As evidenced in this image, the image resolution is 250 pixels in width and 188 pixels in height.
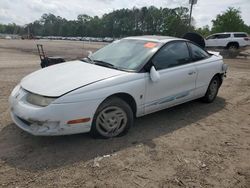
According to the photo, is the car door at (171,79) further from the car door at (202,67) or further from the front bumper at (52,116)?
the front bumper at (52,116)

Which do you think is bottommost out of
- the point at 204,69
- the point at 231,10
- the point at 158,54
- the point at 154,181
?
the point at 154,181

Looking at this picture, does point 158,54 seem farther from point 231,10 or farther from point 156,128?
point 231,10

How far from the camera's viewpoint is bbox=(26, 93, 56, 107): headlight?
11.1 feet

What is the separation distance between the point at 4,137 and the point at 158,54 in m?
2.73

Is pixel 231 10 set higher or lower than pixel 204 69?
higher

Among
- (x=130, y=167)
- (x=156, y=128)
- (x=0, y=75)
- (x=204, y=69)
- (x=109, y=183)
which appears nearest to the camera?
(x=109, y=183)

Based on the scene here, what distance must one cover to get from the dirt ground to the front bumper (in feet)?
0.96

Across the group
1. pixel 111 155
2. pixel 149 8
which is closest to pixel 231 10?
pixel 111 155

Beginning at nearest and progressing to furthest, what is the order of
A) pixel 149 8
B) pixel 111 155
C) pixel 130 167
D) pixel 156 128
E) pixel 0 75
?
pixel 130 167, pixel 111 155, pixel 156 128, pixel 0 75, pixel 149 8

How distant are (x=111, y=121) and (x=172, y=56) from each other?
5.70ft

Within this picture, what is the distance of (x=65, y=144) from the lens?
373cm

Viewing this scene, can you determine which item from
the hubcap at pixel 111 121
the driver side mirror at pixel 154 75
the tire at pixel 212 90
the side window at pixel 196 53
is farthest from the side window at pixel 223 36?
the hubcap at pixel 111 121

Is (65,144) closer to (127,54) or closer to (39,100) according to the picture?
(39,100)

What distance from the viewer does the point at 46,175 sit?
3.01 metres
